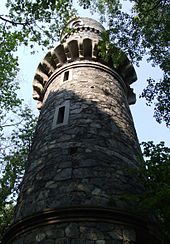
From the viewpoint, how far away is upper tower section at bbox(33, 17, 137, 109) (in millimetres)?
10672

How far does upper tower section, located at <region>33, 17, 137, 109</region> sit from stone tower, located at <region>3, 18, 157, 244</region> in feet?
1.59

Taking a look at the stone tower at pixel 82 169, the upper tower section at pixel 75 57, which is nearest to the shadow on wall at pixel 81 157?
the stone tower at pixel 82 169

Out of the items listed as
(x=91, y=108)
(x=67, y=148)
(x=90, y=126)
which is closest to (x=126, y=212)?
(x=67, y=148)

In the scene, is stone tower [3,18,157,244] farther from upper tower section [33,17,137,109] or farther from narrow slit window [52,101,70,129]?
upper tower section [33,17,137,109]

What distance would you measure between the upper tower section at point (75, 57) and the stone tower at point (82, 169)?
0.48m

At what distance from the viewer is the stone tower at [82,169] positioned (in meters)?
5.09

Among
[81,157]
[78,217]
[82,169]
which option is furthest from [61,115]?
[78,217]

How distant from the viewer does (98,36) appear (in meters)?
12.0

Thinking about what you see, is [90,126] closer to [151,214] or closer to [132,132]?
[132,132]

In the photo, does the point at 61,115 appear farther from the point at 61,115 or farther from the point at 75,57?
the point at 75,57

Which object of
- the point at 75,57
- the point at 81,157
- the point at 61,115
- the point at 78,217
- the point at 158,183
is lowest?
the point at 78,217

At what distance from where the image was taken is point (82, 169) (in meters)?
6.02

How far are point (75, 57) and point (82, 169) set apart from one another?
5.68 meters

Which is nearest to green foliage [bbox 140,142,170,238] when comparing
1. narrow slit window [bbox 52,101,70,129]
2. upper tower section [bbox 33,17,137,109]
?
narrow slit window [bbox 52,101,70,129]
